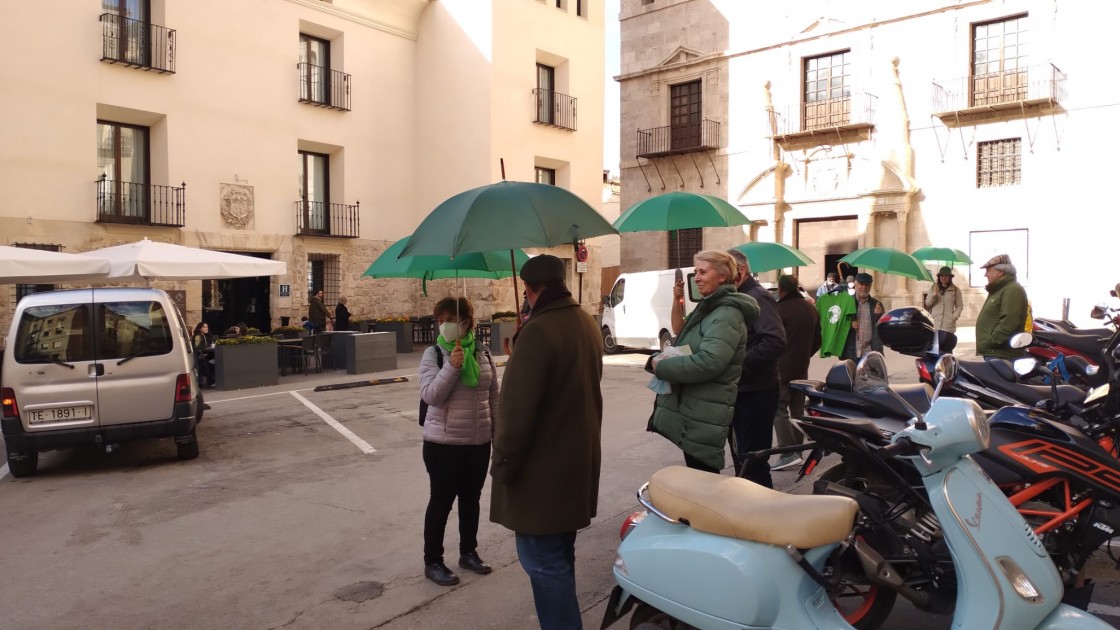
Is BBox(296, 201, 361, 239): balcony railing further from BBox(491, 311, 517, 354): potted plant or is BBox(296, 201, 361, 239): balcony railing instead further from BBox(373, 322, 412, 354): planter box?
BBox(491, 311, 517, 354): potted plant

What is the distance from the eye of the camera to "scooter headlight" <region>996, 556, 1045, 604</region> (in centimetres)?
275

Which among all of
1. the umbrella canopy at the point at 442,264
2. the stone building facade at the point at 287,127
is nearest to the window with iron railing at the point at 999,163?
the stone building facade at the point at 287,127

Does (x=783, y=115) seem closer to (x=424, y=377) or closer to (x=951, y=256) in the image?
(x=951, y=256)

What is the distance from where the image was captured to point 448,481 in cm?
470

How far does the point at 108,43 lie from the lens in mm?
17328

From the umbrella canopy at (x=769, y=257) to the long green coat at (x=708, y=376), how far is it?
264 inches

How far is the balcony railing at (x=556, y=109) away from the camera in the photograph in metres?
24.4

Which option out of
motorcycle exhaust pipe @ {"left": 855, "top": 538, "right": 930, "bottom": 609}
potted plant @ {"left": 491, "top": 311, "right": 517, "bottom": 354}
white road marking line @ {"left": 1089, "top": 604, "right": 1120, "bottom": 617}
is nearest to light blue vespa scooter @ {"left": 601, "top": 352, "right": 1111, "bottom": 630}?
motorcycle exhaust pipe @ {"left": 855, "top": 538, "right": 930, "bottom": 609}

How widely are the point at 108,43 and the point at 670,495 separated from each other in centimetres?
1838

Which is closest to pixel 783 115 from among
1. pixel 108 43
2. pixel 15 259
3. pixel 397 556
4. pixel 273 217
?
pixel 273 217

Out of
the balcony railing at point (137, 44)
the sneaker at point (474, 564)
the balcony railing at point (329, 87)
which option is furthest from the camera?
the balcony railing at point (329, 87)

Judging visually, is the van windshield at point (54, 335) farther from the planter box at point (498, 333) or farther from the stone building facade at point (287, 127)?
the planter box at point (498, 333)

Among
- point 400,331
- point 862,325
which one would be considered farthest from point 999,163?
point 400,331

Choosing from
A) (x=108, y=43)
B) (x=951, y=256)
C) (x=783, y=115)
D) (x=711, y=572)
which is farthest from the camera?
(x=783, y=115)
